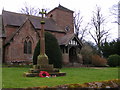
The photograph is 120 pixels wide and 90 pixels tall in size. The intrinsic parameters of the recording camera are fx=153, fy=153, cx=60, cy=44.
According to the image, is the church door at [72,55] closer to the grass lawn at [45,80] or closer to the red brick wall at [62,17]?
the red brick wall at [62,17]

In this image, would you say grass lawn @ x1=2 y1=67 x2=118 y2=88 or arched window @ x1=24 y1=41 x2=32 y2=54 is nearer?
grass lawn @ x1=2 y1=67 x2=118 y2=88

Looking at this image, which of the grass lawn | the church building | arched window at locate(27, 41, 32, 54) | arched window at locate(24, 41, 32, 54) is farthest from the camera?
arched window at locate(27, 41, 32, 54)

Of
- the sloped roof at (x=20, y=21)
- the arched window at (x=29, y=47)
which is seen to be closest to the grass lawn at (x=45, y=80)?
the arched window at (x=29, y=47)

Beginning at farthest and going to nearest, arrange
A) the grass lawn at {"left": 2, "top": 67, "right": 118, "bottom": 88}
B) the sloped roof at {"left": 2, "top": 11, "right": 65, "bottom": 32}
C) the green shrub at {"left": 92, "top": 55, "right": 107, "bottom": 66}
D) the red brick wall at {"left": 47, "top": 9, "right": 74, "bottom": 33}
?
the red brick wall at {"left": 47, "top": 9, "right": 74, "bottom": 33}, the sloped roof at {"left": 2, "top": 11, "right": 65, "bottom": 32}, the green shrub at {"left": 92, "top": 55, "right": 107, "bottom": 66}, the grass lawn at {"left": 2, "top": 67, "right": 118, "bottom": 88}

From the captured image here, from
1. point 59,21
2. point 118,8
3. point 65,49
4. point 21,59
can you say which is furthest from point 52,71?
point 59,21

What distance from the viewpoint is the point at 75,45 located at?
2970 cm

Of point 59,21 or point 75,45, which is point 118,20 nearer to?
point 75,45

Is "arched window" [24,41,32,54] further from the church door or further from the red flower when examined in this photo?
the red flower

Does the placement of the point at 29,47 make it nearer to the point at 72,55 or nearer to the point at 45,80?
the point at 72,55

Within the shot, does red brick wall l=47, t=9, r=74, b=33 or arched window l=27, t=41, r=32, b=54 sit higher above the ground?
red brick wall l=47, t=9, r=74, b=33

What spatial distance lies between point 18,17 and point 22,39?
7116 mm

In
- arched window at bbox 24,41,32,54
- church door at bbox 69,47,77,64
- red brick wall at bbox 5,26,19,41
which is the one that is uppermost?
red brick wall at bbox 5,26,19,41

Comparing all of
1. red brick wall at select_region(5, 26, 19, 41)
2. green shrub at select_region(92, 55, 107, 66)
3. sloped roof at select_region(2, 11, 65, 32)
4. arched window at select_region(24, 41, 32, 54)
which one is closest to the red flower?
arched window at select_region(24, 41, 32, 54)

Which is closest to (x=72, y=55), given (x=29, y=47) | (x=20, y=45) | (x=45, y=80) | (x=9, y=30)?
(x=29, y=47)
